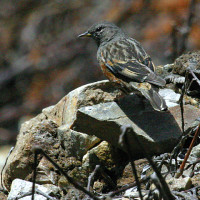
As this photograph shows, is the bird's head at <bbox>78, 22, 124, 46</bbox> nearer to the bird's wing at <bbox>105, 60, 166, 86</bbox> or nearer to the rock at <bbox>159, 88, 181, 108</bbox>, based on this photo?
the bird's wing at <bbox>105, 60, 166, 86</bbox>

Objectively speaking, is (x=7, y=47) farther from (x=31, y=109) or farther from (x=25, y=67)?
(x=31, y=109)

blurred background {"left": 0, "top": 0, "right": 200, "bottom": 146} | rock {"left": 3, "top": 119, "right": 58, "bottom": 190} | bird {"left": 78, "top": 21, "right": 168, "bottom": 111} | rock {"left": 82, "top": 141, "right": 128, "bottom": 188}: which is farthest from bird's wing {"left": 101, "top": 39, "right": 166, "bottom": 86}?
blurred background {"left": 0, "top": 0, "right": 200, "bottom": 146}

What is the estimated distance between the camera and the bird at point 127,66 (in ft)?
14.1

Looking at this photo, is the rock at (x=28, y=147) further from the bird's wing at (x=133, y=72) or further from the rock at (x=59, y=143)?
the bird's wing at (x=133, y=72)

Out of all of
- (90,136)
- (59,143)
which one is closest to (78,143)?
(90,136)

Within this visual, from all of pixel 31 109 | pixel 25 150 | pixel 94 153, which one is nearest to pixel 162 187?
pixel 94 153

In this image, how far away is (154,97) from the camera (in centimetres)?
415

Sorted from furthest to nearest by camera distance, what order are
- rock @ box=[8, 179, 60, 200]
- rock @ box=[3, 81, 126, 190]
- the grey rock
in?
1. rock @ box=[3, 81, 126, 190]
2. the grey rock
3. rock @ box=[8, 179, 60, 200]

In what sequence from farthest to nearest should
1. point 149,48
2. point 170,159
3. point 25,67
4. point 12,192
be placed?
point 25,67 → point 149,48 → point 12,192 → point 170,159

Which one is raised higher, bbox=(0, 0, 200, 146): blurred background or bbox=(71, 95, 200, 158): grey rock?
bbox=(0, 0, 200, 146): blurred background

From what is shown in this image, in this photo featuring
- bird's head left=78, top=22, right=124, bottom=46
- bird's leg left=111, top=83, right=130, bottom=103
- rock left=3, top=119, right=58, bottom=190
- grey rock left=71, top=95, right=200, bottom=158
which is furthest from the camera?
bird's head left=78, top=22, right=124, bottom=46

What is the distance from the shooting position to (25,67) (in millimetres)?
10164

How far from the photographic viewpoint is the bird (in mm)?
4289

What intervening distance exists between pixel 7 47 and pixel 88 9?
1.87 meters
